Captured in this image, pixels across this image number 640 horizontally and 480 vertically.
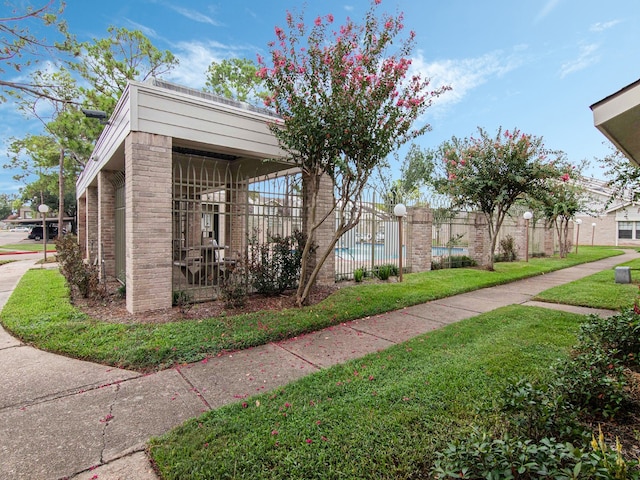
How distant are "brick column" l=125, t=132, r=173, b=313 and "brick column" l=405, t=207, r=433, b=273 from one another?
303 inches

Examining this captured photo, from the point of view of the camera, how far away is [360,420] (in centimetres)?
251

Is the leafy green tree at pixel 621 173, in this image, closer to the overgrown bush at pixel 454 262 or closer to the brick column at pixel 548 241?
the overgrown bush at pixel 454 262

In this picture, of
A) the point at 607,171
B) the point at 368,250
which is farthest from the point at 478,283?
the point at 607,171

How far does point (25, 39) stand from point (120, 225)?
4072 mm

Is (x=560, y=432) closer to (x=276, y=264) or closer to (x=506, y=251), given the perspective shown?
(x=276, y=264)

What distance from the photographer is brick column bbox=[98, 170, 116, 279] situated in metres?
9.12

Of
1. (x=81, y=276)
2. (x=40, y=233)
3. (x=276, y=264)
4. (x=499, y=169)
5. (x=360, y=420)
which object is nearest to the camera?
(x=360, y=420)

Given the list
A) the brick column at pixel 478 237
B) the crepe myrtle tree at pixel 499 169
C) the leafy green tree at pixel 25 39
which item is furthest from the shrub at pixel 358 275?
the leafy green tree at pixel 25 39

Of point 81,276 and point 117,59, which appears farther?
point 117,59

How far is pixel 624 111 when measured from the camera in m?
2.95

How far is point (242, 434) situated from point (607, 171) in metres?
12.0

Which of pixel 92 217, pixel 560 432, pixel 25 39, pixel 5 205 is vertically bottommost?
pixel 560 432

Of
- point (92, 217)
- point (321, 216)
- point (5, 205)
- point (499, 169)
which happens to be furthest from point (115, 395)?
point (5, 205)

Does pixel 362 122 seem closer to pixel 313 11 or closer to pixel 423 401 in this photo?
pixel 313 11
